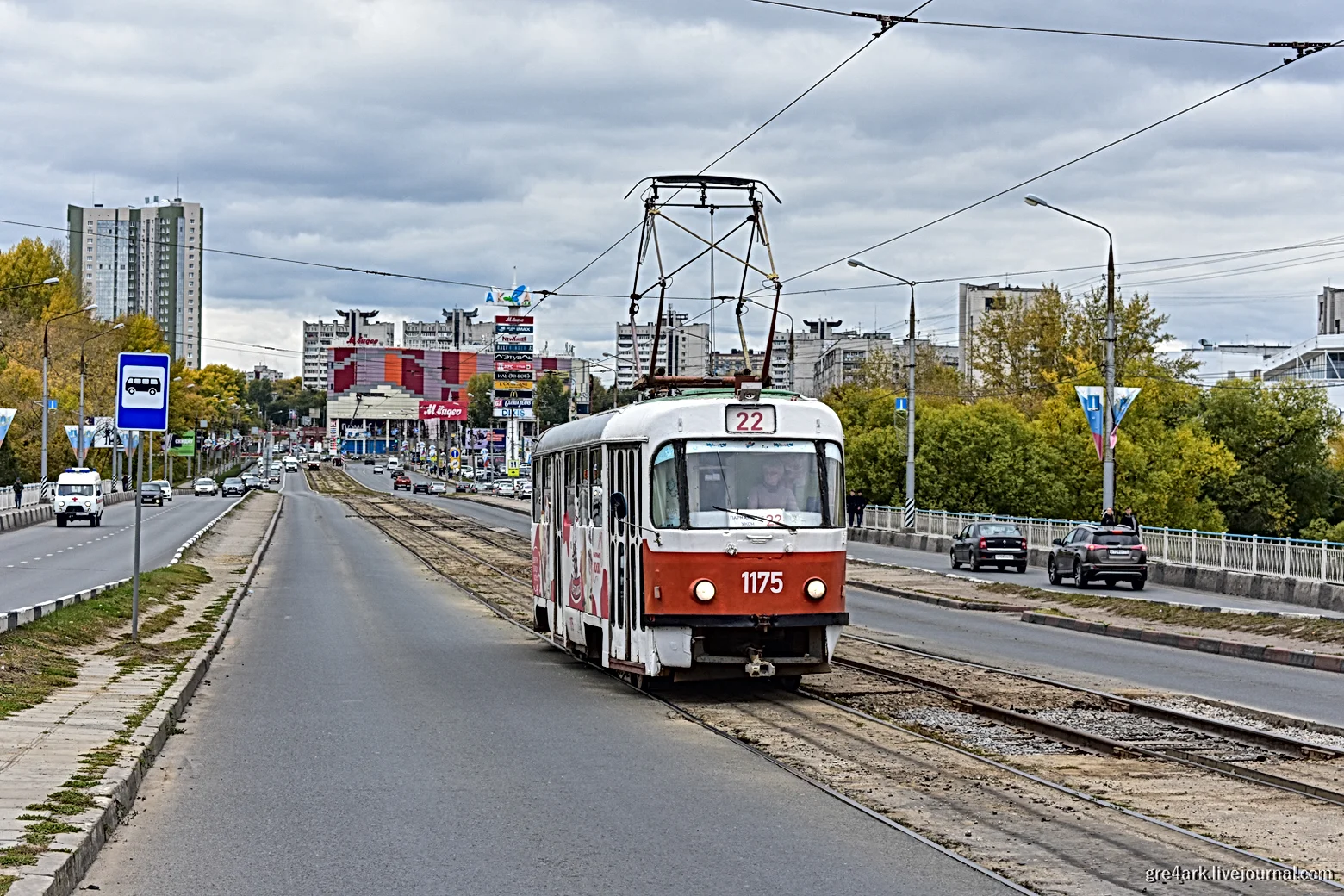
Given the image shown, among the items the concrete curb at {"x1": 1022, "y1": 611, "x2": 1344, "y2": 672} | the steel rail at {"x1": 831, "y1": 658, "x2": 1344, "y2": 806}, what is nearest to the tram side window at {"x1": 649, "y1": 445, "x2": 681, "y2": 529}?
the steel rail at {"x1": 831, "y1": 658, "x2": 1344, "y2": 806}

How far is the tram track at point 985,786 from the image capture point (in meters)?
8.28

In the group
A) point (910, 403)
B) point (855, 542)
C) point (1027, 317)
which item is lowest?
point (855, 542)

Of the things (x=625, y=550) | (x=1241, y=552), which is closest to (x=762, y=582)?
(x=625, y=550)

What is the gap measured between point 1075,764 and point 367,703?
698cm

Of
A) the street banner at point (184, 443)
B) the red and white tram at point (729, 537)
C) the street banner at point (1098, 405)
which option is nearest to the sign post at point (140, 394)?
the red and white tram at point (729, 537)

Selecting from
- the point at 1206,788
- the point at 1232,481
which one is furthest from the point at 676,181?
the point at 1232,481

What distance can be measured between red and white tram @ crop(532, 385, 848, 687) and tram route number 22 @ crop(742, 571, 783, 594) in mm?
12

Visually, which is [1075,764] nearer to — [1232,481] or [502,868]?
[502,868]

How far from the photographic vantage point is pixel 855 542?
63906 millimetres

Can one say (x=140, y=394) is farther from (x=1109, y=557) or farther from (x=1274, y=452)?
(x=1274, y=452)

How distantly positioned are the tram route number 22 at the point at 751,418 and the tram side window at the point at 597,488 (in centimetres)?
214

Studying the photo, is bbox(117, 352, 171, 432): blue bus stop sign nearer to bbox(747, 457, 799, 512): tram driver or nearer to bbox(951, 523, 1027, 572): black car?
bbox(747, 457, 799, 512): tram driver

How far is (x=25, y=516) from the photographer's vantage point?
6725 centimetres

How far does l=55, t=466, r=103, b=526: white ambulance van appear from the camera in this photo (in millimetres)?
→ 65750
